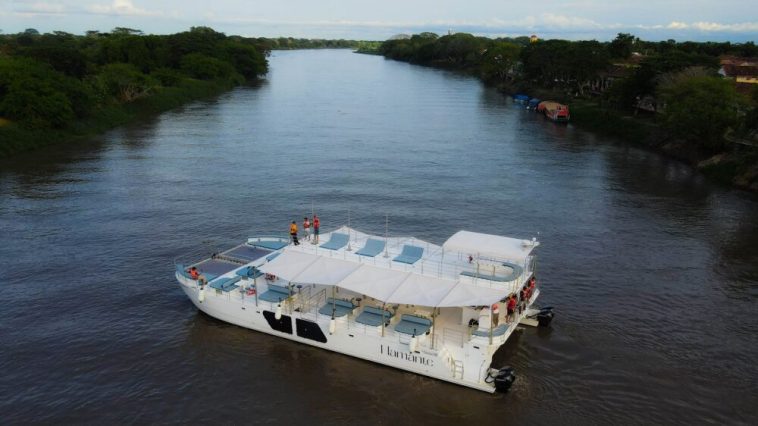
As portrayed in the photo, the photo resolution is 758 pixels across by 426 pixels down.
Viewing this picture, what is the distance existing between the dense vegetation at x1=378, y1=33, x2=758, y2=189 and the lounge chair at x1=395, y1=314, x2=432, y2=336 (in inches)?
1197

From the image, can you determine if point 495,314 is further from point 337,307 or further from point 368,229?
point 368,229

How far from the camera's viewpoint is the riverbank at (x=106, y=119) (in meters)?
45.4

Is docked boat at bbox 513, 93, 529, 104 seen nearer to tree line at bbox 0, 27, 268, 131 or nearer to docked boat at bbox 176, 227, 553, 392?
tree line at bbox 0, 27, 268, 131

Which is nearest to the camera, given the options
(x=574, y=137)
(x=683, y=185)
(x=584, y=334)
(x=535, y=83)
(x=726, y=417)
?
(x=726, y=417)

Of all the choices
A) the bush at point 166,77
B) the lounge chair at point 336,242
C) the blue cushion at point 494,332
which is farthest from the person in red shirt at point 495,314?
the bush at point 166,77

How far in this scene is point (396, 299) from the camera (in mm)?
16469

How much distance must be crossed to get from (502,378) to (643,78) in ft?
164

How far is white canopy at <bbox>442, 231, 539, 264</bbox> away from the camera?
58.7 feet

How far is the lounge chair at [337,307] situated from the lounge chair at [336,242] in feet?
6.40

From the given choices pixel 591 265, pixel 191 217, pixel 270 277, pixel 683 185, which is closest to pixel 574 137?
pixel 683 185

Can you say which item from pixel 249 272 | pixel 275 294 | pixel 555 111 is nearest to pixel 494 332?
pixel 275 294

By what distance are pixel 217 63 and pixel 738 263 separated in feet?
264

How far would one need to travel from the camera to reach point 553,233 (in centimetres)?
2944

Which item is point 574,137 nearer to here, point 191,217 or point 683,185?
point 683,185
